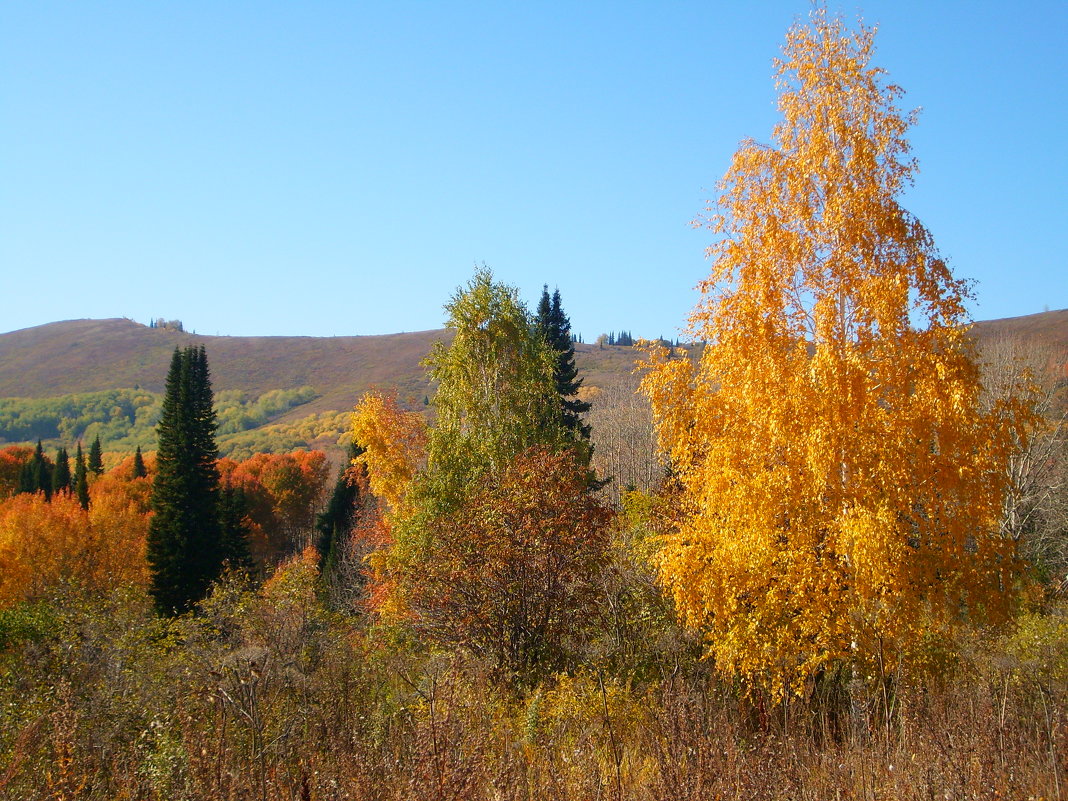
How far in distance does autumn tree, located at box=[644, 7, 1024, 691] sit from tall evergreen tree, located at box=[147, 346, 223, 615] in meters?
30.2

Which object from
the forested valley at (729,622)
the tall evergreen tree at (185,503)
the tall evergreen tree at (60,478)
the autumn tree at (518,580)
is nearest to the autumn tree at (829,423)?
the forested valley at (729,622)

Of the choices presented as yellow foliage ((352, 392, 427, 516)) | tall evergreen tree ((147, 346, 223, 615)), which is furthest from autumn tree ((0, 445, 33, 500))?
yellow foliage ((352, 392, 427, 516))

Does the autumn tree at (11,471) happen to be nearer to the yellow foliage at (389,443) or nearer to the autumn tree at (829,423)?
the yellow foliage at (389,443)

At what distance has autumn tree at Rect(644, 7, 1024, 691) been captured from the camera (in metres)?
9.22

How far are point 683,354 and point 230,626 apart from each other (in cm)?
1185

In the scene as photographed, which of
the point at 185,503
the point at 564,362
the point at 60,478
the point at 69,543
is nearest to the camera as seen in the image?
the point at 564,362

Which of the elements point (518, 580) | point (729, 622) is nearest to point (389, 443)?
point (518, 580)

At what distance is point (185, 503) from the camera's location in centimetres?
3794

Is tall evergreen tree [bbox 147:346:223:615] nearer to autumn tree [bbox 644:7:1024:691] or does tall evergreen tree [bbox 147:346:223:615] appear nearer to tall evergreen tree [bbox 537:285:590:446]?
tall evergreen tree [bbox 537:285:590:446]

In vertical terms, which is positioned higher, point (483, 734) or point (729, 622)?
point (483, 734)

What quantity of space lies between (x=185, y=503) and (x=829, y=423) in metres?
35.4

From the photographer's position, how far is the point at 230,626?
55.6 feet

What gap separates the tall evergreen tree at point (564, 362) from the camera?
31688 mm

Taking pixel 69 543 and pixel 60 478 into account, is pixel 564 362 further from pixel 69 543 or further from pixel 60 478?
pixel 60 478
